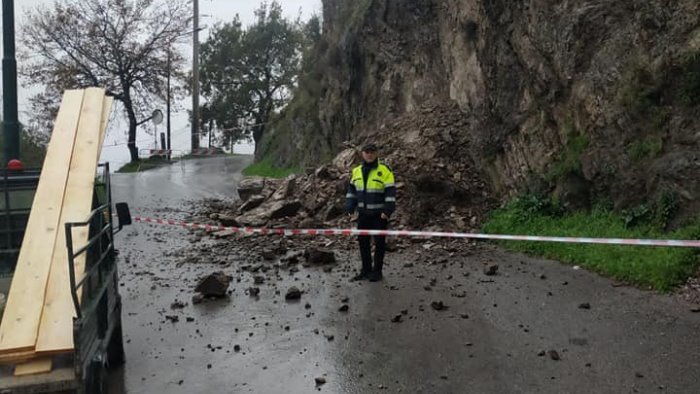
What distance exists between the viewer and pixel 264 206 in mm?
13836

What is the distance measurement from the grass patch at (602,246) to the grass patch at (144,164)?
2374 centimetres

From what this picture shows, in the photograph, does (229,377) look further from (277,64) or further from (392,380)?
(277,64)

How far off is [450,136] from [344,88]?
8.80 metres

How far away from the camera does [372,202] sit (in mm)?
8711

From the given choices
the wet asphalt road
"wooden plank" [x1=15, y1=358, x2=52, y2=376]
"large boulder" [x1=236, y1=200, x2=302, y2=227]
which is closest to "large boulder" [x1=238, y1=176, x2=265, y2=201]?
"large boulder" [x1=236, y1=200, x2=302, y2=227]

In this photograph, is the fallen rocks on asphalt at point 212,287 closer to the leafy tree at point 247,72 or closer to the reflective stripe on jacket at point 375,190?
the reflective stripe on jacket at point 375,190

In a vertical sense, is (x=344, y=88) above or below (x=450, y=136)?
above

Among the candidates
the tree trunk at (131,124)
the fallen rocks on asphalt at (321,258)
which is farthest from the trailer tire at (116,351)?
the tree trunk at (131,124)

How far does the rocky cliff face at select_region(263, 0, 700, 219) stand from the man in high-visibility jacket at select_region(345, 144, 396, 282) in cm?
324

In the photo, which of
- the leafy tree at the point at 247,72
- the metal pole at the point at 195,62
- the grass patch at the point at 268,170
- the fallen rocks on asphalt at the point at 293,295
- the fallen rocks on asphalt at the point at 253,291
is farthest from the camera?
the leafy tree at the point at 247,72

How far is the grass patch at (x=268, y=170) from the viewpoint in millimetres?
25725

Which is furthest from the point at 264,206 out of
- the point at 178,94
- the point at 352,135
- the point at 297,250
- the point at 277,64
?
the point at 277,64

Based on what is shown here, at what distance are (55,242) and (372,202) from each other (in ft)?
15.8

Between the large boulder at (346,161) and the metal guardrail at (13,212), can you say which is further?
the large boulder at (346,161)
